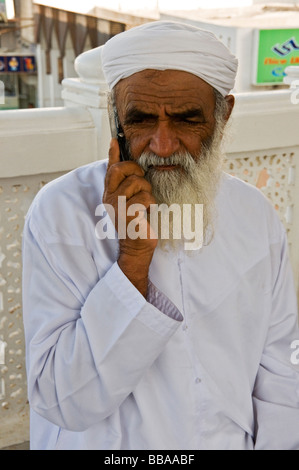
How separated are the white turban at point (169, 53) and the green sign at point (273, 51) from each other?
9037 mm

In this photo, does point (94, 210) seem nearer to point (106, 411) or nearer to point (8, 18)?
point (106, 411)

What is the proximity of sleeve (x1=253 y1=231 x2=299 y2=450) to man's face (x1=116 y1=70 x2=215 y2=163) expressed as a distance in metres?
0.46

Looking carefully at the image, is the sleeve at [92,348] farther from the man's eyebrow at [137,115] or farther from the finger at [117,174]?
the man's eyebrow at [137,115]

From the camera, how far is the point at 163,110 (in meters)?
1.58

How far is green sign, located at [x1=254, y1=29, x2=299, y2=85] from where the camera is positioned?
10289mm

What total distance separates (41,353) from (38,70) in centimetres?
1453

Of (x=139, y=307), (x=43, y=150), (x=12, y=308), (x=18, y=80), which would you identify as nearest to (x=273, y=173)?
(x=43, y=150)

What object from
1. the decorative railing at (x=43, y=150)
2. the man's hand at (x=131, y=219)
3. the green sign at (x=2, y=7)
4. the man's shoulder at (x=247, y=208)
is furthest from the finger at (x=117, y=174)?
the green sign at (x=2, y=7)

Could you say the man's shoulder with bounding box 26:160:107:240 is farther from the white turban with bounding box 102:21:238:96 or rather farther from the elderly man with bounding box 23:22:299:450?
the white turban with bounding box 102:21:238:96

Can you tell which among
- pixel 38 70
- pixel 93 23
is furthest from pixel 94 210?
pixel 38 70

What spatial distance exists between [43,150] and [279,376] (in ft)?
3.92

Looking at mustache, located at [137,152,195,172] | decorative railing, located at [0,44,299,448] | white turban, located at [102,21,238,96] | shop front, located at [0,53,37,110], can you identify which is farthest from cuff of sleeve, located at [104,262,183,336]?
shop front, located at [0,53,37,110]

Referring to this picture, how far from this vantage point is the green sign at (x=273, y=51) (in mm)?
10289

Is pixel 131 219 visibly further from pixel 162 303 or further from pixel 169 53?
pixel 169 53
